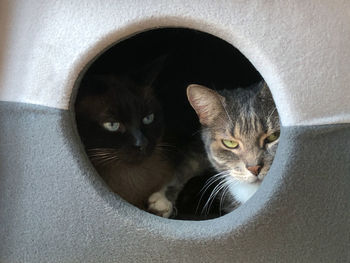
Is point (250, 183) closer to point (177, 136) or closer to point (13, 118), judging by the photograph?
point (177, 136)

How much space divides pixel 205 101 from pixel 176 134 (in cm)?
40

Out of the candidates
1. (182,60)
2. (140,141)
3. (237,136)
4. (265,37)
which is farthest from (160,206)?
(182,60)

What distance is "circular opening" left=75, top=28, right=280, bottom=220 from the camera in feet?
4.23

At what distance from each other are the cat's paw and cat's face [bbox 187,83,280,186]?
0.22m

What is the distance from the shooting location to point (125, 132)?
4.51 feet

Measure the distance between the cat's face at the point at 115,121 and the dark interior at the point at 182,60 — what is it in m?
0.34

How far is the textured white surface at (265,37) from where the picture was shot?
1.02 meters

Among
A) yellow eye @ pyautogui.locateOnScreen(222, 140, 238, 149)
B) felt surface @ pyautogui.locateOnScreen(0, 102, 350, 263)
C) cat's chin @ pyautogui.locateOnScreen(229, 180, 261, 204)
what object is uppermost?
yellow eye @ pyautogui.locateOnScreen(222, 140, 238, 149)

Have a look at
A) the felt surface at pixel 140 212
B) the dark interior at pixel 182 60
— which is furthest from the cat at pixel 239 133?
the dark interior at pixel 182 60

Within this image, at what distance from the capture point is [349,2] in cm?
102

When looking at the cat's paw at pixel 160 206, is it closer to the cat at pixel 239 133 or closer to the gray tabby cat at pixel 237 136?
the gray tabby cat at pixel 237 136

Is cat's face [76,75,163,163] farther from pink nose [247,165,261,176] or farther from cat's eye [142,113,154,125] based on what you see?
pink nose [247,165,261,176]

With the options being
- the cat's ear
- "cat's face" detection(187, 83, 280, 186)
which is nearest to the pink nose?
"cat's face" detection(187, 83, 280, 186)

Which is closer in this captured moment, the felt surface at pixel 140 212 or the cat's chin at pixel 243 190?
the felt surface at pixel 140 212
